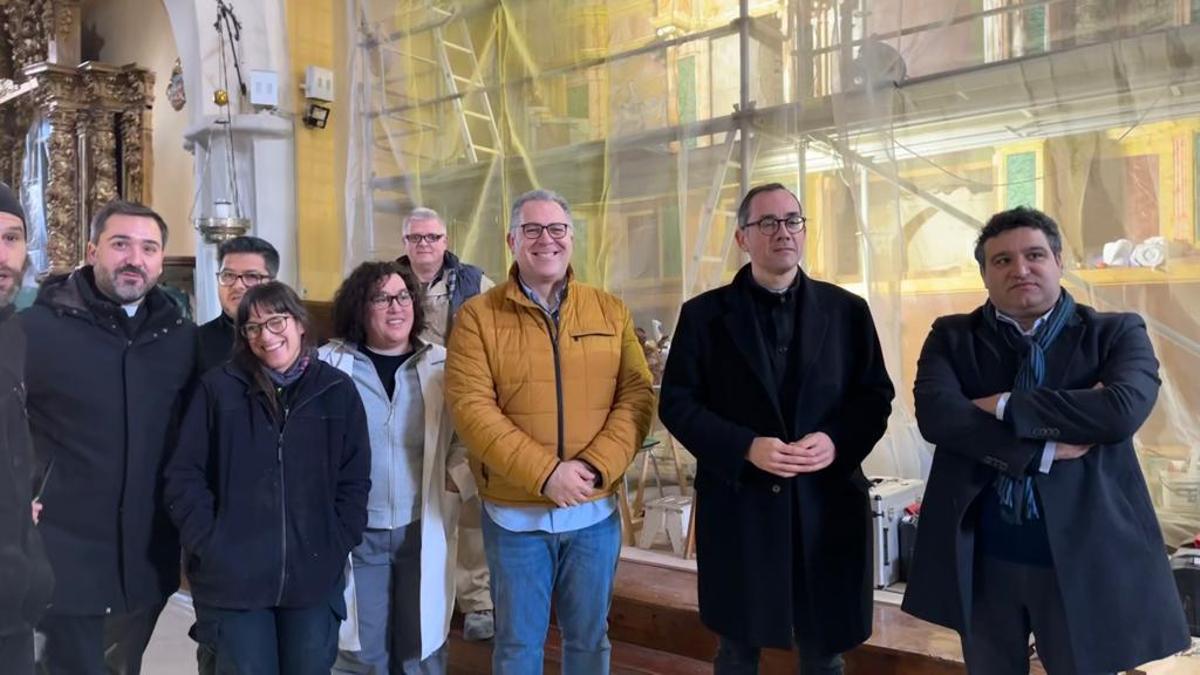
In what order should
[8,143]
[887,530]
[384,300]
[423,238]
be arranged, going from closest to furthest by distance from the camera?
[384,300] → [423,238] → [887,530] → [8,143]

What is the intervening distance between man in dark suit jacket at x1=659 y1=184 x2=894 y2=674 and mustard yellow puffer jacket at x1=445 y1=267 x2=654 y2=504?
15 cm

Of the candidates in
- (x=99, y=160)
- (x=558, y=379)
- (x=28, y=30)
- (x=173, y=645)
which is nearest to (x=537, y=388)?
(x=558, y=379)

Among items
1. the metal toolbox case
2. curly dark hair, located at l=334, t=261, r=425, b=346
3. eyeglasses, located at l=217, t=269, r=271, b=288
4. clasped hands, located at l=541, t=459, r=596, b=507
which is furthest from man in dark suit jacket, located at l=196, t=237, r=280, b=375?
the metal toolbox case

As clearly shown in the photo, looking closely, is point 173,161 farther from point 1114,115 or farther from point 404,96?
point 1114,115

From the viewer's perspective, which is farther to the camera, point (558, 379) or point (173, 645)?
point (173, 645)

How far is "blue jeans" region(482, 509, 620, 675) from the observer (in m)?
1.76

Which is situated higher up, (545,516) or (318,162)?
(318,162)

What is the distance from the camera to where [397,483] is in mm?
1934

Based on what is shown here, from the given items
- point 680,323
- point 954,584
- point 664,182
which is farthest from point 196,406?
point 664,182

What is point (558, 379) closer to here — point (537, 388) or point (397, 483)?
point (537, 388)

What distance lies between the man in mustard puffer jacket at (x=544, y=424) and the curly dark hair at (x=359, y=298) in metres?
0.24

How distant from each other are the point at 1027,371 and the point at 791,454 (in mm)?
424

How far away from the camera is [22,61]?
20.0 ft

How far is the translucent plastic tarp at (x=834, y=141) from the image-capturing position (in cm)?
299
